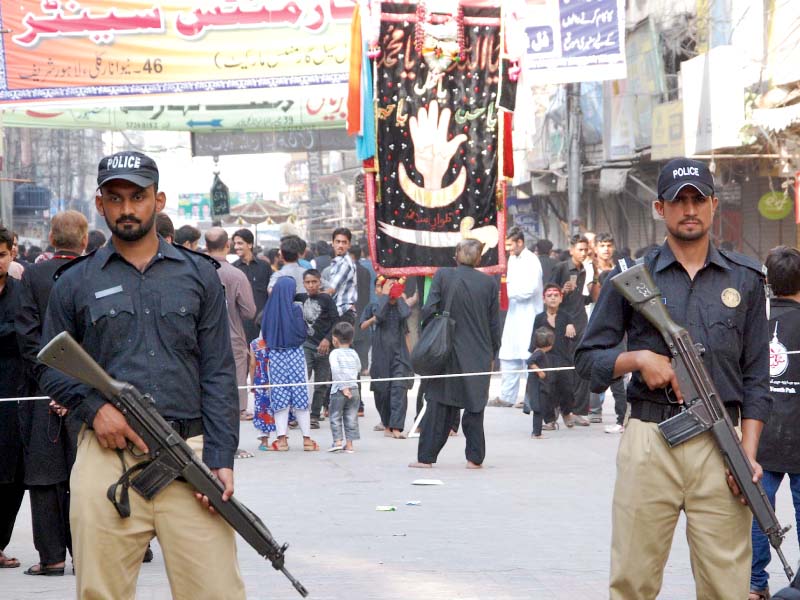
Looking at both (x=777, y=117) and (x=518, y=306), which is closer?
(x=777, y=117)

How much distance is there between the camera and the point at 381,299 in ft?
44.5

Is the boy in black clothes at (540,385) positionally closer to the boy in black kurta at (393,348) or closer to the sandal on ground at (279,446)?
the boy in black kurta at (393,348)

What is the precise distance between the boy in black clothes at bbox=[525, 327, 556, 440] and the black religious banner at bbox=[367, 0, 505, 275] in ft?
→ 2.78

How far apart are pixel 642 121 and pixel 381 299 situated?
40.5 ft

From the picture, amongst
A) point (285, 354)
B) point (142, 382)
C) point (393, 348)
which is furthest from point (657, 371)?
point (393, 348)

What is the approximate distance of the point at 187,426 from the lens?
4.41m

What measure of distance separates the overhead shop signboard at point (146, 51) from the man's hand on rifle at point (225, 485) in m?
13.4

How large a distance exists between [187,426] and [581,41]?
1372 centimetres

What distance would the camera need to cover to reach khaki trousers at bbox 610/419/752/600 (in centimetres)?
451

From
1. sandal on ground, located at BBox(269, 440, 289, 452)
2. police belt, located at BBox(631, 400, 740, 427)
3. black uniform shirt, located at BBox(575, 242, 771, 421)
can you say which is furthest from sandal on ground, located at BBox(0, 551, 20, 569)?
sandal on ground, located at BBox(269, 440, 289, 452)

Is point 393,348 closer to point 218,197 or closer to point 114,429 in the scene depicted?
point 114,429

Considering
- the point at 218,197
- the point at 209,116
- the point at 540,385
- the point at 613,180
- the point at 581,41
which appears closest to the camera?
the point at 540,385

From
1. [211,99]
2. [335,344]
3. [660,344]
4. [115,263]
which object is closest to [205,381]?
[115,263]

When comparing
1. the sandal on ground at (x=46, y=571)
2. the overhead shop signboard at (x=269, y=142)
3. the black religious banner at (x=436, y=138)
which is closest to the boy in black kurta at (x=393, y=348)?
the black religious banner at (x=436, y=138)
